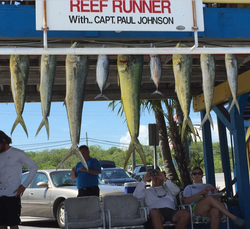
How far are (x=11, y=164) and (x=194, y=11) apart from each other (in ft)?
10.4

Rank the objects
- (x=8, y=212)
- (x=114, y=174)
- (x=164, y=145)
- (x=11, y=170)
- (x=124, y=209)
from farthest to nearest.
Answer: (x=114, y=174)
(x=164, y=145)
(x=124, y=209)
(x=11, y=170)
(x=8, y=212)

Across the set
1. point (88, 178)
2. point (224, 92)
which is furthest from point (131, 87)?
point (224, 92)

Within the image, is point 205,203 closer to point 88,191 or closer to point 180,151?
Result: point 88,191

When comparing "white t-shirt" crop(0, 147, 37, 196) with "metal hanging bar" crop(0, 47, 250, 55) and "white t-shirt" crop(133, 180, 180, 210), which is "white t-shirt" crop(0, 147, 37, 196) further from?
"metal hanging bar" crop(0, 47, 250, 55)

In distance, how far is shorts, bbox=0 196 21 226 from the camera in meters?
5.13

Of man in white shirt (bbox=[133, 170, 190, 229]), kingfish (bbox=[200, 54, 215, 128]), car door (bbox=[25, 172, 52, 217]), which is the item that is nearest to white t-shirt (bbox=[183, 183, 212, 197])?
man in white shirt (bbox=[133, 170, 190, 229])

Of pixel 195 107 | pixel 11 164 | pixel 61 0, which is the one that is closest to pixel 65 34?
pixel 61 0

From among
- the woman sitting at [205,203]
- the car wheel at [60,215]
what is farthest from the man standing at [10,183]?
the car wheel at [60,215]

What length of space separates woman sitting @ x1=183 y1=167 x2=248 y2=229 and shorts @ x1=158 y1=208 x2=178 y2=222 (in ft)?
1.37

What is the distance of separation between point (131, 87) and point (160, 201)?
349 centimetres

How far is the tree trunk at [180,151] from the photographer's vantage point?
1280cm

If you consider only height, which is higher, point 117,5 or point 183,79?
point 117,5

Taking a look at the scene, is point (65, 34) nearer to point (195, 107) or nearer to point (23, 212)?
point (195, 107)

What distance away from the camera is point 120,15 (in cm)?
340
